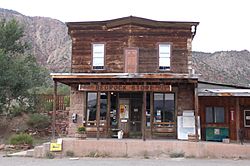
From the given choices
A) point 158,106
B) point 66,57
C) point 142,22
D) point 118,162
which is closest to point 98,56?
point 142,22

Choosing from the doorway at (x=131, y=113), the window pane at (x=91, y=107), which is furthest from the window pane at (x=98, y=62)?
the doorway at (x=131, y=113)

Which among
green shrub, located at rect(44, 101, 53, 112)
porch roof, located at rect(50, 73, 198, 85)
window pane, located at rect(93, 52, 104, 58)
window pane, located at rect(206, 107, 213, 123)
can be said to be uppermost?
window pane, located at rect(93, 52, 104, 58)

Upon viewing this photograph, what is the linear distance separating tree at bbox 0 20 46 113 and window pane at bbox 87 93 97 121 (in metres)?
5.89

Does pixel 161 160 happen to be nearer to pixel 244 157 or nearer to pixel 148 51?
pixel 244 157

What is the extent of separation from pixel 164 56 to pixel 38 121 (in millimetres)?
9609

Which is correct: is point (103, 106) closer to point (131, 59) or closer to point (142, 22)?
point (131, 59)

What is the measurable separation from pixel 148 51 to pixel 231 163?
27.6ft

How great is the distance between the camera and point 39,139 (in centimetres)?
2214

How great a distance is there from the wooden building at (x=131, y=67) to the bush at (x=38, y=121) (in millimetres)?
4569

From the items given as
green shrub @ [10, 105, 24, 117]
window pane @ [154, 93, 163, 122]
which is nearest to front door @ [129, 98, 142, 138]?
window pane @ [154, 93, 163, 122]

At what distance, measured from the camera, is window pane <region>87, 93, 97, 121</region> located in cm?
1994

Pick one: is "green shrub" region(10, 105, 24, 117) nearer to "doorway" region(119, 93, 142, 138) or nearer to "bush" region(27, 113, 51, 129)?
"bush" region(27, 113, 51, 129)

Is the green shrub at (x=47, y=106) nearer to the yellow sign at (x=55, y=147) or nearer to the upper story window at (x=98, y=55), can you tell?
the upper story window at (x=98, y=55)

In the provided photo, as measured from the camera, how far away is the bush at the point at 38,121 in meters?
23.8
